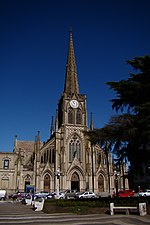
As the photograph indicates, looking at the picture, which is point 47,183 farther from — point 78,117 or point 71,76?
point 71,76

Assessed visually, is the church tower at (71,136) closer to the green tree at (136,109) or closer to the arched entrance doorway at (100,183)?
the arched entrance doorway at (100,183)

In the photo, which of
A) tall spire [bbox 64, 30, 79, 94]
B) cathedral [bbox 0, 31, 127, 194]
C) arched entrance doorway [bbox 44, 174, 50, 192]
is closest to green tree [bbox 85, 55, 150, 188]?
cathedral [bbox 0, 31, 127, 194]

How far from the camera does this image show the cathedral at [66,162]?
47000 millimetres

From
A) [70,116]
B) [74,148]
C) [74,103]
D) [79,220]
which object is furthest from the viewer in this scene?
[74,103]

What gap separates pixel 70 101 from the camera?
2239 inches

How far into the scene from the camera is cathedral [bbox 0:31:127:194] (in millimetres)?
47000

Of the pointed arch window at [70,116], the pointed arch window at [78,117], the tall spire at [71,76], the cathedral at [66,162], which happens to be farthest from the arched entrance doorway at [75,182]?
the tall spire at [71,76]

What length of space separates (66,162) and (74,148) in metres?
3.95

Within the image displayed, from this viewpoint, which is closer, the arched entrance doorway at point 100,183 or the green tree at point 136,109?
the green tree at point 136,109

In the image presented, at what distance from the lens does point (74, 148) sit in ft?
173

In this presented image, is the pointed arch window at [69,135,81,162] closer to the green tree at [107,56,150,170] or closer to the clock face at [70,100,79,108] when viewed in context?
the clock face at [70,100,79,108]

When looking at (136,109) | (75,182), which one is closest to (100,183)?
(75,182)

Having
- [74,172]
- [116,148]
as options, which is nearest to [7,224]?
[116,148]

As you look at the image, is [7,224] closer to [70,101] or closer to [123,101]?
[123,101]
